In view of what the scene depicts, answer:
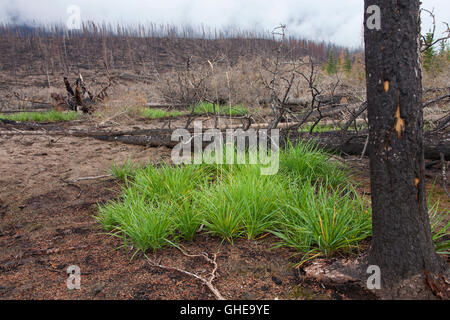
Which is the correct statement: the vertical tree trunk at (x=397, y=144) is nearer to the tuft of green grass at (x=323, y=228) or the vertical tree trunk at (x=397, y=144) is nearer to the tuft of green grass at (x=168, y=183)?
the tuft of green grass at (x=323, y=228)

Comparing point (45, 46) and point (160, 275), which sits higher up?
point (45, 46)

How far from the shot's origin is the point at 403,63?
1.53m

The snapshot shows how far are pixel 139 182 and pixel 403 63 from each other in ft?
9.57

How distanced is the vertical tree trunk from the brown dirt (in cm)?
39

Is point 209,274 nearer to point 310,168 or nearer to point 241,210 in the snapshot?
point 241,210

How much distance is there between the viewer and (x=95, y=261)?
236cm

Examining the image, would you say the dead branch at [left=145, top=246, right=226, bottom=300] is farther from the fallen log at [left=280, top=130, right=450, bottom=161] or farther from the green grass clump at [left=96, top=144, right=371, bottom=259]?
the fallen log at [left=280, top=130, right=450, bottom=161]

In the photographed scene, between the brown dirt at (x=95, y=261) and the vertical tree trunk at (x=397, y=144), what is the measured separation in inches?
15.3

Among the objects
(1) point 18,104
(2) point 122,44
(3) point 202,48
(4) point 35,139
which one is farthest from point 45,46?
(4) point 35,139

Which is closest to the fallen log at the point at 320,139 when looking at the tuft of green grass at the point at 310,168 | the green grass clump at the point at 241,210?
the tuft of green grass at the point at 310,168

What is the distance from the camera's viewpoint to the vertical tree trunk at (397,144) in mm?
1532

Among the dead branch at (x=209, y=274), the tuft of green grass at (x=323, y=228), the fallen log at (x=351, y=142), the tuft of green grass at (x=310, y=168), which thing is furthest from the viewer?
the fallen log at (x=351, y=142)

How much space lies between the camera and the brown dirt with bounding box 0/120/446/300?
190cm
